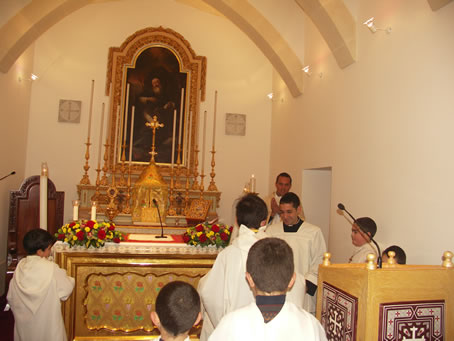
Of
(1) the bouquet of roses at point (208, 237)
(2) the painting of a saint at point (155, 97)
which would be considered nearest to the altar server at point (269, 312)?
(1) the bouquet of roses at point (208, 237)

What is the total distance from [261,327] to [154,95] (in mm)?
8238

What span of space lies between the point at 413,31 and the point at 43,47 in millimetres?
7618

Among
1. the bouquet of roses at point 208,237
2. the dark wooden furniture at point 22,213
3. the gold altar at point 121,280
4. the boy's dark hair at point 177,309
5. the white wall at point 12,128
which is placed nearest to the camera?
the boy's dark hair at point 177,309

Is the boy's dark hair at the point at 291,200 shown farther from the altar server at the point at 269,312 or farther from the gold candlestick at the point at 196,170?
the gold candlestick at the point at 196,170

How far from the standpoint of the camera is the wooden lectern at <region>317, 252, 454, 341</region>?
2.26 metres

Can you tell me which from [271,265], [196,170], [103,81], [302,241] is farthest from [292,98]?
[271,265]

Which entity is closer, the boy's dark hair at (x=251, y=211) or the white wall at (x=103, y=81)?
the boy's dark hair at (x=251, y=211)

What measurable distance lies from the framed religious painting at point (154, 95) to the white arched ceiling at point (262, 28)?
1.86 m

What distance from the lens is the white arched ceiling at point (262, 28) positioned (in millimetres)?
6004

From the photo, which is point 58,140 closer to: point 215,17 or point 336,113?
point 215,17

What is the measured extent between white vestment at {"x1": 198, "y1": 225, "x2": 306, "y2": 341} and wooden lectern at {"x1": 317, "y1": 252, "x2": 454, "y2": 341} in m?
0.60

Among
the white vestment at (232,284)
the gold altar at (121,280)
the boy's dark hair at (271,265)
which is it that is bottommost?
the gold altar at (121,280)

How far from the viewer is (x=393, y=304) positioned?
7.54ft

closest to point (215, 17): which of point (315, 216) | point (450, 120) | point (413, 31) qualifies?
point (315, 216)
